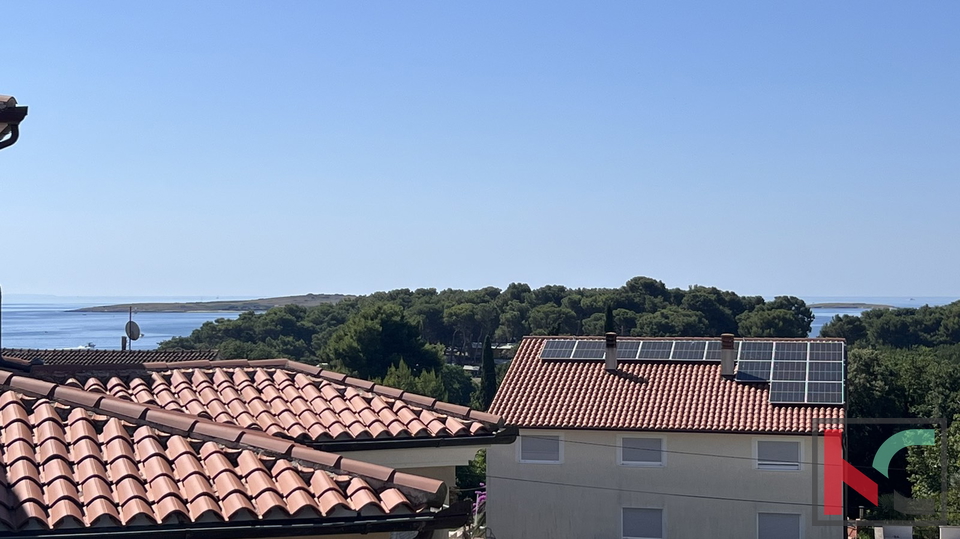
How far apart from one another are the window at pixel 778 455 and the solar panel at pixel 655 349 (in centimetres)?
493

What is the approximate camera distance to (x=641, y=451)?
86.6 ft

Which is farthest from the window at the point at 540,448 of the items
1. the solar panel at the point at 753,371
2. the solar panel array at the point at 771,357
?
the solar panel at the point at 753,371

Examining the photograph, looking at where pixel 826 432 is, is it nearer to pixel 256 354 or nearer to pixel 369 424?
pixel 369 424

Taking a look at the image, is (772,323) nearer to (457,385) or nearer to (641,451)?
(457,385)

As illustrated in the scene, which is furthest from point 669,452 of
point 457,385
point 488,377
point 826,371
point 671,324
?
Answer: point 671,324

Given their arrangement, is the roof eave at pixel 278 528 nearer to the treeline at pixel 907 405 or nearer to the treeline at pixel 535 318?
the treeline at pixel 907 405

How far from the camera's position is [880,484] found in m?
39.6

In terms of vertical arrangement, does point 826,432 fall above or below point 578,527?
above

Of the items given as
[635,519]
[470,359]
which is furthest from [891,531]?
[470,359]

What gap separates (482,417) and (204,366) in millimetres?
2648

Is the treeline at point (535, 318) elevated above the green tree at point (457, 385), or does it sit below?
above

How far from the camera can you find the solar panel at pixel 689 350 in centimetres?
2961

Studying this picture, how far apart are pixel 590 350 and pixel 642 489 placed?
18.4 ft

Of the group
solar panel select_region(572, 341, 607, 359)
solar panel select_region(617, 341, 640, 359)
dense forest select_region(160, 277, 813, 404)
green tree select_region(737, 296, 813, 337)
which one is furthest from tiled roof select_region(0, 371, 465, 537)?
green tree select_region(737, 296, 813, 337)
